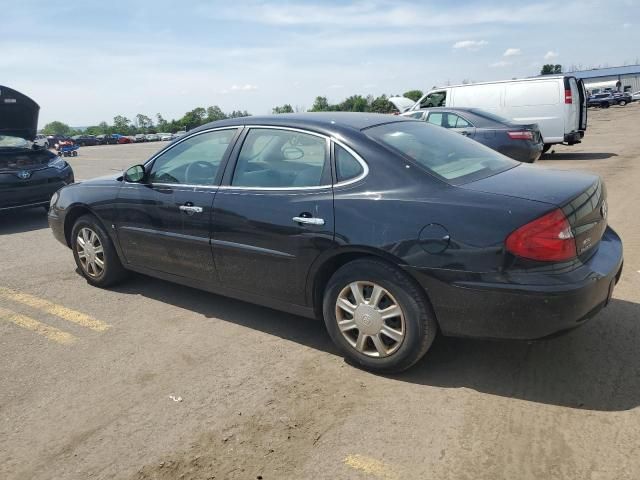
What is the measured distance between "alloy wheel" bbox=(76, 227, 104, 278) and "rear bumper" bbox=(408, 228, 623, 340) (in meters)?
3.24

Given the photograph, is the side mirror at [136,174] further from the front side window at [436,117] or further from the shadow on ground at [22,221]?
the front side window at [436,117]

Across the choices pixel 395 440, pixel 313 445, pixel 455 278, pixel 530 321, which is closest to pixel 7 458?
pixel 313 445

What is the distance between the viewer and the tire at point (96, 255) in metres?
4.87

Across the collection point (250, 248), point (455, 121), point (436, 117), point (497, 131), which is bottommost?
point (250, 248)

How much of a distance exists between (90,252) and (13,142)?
475 centimetres

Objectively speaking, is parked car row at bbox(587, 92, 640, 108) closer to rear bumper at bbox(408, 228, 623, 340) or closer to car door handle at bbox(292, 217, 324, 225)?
rear bumper at bbox(408, 228, 623, 340)

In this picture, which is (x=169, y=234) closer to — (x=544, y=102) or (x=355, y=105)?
(x=544, y=102)

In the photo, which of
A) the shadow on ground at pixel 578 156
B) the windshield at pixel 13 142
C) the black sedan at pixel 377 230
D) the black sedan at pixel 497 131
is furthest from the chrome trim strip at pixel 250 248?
the shadow on ground at pixel 578 156

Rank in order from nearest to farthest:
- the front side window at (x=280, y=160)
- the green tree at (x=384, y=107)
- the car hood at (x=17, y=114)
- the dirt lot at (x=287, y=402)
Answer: the dirt lot at (x=287, y=402), the front side window at (x=280, y=160), the car hood at (x=17, y=114), the green tree at (x=384, y=107)

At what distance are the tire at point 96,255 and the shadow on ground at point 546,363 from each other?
1477 mm

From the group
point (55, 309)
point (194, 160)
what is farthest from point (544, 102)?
point (55, 309)

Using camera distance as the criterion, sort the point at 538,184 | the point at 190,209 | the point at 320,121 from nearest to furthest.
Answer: the point at 538,184 < the point at 320,121 < the point at 190,209

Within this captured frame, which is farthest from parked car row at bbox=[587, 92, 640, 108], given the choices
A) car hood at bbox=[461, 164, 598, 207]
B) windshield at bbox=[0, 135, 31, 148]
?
car hood at bbox=[461, 164, 598, 207]

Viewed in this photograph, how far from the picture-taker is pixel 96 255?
4984 millimetres
